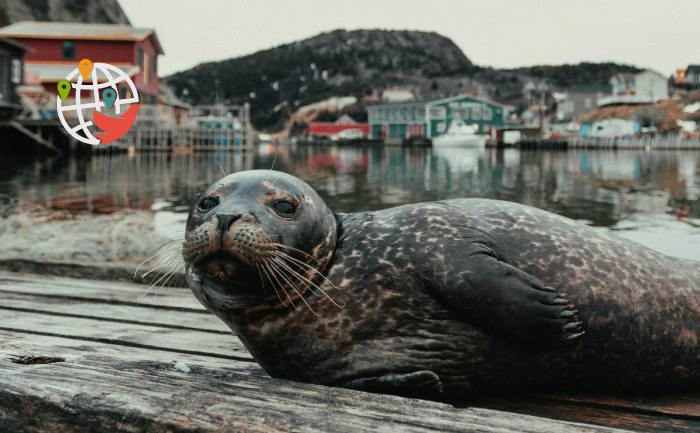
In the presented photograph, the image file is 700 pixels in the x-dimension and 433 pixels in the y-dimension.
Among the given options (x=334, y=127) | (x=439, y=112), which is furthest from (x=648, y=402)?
(x=334, y=127)

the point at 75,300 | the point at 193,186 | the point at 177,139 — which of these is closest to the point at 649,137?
the point at 177,139

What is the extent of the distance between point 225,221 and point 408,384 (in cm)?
90

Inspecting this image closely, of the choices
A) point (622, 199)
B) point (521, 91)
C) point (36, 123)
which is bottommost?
point (622, 199)

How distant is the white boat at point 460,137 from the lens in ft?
311

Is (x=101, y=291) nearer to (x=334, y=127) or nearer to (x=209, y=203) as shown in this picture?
(x=209, y=203)

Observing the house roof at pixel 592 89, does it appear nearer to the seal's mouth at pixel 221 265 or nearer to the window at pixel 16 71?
the window at pixel 16 71

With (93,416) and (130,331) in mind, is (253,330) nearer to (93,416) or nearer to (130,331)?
(93,416)

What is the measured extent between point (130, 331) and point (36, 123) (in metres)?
41.4

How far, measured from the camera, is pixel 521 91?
179 metres

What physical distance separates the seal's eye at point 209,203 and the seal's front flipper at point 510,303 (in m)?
0.97

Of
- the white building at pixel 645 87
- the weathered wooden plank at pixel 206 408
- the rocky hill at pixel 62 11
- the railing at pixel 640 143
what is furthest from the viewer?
the white building at pixel 645 87

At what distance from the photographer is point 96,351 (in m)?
3.55

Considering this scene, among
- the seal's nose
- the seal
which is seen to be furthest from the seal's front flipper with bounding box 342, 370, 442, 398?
the seal's nose

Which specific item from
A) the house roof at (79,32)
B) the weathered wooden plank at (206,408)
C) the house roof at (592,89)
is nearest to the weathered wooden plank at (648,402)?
the weathered wooden plank at (206,408)
